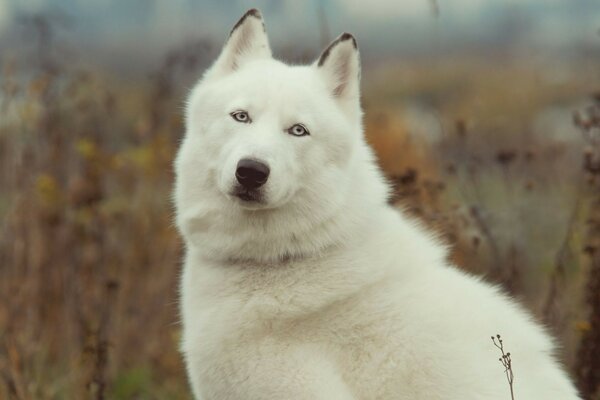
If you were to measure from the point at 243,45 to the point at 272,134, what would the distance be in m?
0.75

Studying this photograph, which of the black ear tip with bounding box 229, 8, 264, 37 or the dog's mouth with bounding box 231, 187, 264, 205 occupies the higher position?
the black ear tip with bounding box 229, 8, 264, 37

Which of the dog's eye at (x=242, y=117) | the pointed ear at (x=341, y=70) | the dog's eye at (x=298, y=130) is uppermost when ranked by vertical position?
the pointed ear at (x=341, y=70)

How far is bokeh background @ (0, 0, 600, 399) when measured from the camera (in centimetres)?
596

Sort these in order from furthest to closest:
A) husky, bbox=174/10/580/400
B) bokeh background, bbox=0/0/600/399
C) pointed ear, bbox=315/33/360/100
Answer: bokeh background, bbox=0/0/600/399 < pointed ear, bbox=315/33/360/100 < husky, bbox=174/10/580/400

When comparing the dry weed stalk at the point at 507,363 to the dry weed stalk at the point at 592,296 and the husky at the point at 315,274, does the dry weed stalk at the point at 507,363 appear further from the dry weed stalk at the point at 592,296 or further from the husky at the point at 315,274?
the dry weed stalk at the point at 592,296

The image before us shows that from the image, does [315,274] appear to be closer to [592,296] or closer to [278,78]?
[278,78]

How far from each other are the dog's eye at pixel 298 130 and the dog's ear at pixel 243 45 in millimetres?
602

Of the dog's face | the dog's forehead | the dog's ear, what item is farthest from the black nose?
the dog's ear

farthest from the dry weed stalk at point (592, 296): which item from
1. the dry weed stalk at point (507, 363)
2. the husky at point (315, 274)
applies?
the dry weed stalk at point (507, 363)

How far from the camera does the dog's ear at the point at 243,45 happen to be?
4.50 m

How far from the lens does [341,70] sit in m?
4.38

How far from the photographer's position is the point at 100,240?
6.97m

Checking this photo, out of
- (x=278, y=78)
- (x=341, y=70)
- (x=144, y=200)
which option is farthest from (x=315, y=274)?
(x=144, y=200)

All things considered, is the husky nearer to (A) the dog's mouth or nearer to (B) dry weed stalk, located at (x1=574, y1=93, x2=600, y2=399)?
(A) the dog's mouth
